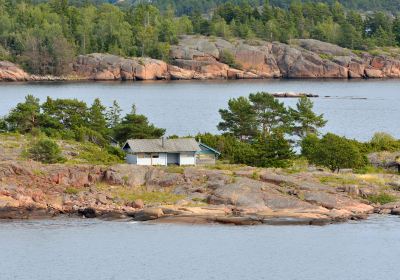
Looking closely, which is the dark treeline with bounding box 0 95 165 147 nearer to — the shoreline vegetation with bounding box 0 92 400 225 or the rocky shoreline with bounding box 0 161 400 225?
the shoreline vegetation with bounding box 0 92 400 225

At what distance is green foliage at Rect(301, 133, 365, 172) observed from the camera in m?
86.8

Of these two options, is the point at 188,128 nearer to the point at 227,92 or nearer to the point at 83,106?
the point at 83,106

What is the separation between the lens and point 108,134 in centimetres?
10006

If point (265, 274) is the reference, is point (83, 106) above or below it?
above

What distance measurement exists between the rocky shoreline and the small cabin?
190 inches

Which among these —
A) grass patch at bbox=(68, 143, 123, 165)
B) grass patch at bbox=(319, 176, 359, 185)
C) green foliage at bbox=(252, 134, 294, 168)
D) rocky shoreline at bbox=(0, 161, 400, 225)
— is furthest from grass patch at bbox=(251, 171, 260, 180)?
grass patch at bbox=(68, 143, 123, 165)

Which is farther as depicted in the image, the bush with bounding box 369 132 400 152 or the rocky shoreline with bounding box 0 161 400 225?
the bush with bounding box 369 132 400 152

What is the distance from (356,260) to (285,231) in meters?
7.27

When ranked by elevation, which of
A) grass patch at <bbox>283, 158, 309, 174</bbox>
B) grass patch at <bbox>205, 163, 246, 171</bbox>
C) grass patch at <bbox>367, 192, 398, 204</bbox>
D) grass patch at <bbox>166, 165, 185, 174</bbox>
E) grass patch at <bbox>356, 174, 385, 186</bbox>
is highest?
grass patch at <bbox>166, 165, 185, 174</bbox>

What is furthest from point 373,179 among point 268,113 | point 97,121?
point 97,121

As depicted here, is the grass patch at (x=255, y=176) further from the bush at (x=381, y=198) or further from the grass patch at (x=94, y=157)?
the grass patch at (x=94, y=157)

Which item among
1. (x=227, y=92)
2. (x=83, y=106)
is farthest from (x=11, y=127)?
(x=227, y=92)

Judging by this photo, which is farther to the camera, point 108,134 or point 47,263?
point 108,134

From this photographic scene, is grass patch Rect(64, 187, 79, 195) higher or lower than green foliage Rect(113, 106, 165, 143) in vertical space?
lower
